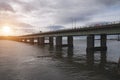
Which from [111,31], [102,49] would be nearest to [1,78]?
[111,31]

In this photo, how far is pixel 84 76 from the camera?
31547 mm

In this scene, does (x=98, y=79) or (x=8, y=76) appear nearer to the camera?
(x=98, y=79)

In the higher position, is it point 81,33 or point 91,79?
point 81,33

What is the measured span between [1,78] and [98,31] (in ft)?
171

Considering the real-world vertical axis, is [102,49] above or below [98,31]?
below

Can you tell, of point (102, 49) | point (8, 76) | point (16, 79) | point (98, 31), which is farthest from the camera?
point (102, 49)

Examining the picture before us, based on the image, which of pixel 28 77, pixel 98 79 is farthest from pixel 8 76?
pixel 98 79

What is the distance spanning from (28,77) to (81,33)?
6238cm

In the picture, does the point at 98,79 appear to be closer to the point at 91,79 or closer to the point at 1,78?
the point at 91,79

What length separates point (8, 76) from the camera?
3144 centimetres

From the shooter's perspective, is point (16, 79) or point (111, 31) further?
point (111, 31)

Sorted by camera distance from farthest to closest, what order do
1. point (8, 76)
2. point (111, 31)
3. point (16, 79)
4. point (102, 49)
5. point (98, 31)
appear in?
point (102, 49)
point (98, 31)
point (111, 31)
point (8, 76)
point (16, 79)

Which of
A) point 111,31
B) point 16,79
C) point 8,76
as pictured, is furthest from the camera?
point 111,31

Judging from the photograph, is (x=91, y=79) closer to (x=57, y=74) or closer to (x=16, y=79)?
(x=57, y=74)
